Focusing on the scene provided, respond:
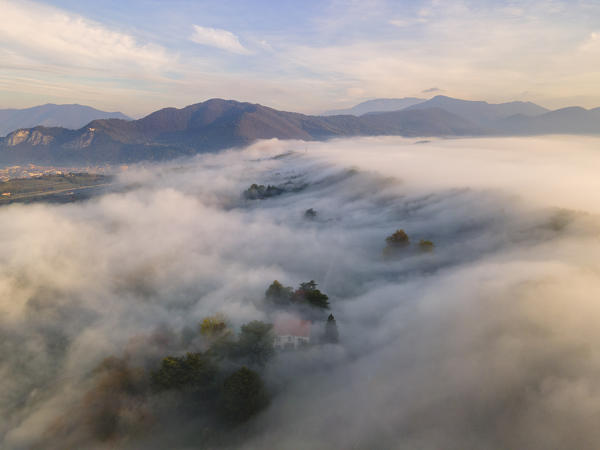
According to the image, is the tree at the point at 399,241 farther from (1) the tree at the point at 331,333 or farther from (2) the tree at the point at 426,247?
(1) the tree at the point at 331,333

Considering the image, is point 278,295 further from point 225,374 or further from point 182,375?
point 182,375

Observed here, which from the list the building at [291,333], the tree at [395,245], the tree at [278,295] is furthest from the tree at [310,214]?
the building at [291,333]

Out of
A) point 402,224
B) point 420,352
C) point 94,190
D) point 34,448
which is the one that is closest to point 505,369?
point 420,352

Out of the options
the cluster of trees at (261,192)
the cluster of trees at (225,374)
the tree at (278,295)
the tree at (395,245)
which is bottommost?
the cluster of trees at (225,374)

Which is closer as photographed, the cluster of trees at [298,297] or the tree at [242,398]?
the tree at [242,398]

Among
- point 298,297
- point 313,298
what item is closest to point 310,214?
point 298,297

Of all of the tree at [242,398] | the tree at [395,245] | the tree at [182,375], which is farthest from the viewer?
the tree at [395,245]

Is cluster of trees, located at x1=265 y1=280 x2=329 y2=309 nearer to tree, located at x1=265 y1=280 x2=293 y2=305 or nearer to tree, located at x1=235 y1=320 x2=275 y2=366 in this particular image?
tree, located at x1=265 y1=280 x2=293 y2=305

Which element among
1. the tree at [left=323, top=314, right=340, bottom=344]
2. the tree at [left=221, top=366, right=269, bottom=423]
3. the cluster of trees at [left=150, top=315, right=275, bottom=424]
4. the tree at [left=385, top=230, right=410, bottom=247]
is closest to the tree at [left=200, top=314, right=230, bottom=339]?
the cluster of trees at [left=150, top=315, right=275, bottom=424]
